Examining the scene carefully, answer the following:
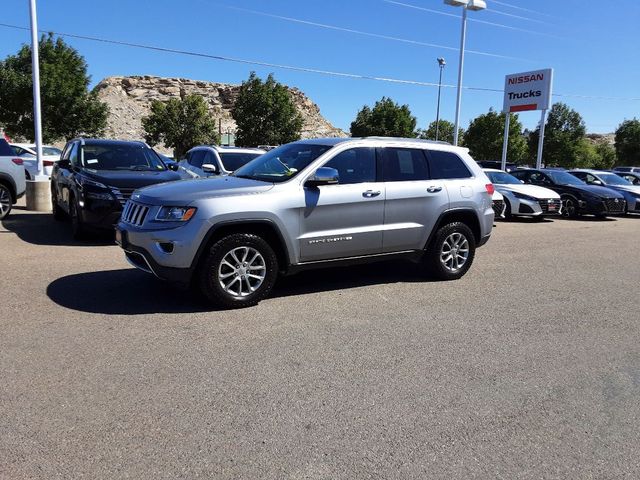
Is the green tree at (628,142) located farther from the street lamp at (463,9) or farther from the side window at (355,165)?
the side window at (355,165)

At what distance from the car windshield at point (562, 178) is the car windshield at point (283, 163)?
1363 centimetres

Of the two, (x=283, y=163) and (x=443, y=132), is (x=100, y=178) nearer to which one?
(x=283, y=163)

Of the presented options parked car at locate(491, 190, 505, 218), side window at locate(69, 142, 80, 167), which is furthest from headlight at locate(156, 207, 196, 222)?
parked car at locate(491, 190, 505, 218)

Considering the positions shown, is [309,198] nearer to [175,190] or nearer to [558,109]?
[175,190]

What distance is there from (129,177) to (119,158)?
1.26 m

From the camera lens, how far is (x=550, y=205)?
1533cm

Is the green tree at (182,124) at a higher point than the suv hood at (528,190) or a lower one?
higher

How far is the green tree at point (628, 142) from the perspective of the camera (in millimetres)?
64938

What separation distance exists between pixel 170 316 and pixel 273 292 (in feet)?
4.63

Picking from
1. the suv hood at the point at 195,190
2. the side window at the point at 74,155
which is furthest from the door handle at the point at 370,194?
the side window at the point at 74,155

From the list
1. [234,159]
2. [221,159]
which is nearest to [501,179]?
[234,159]

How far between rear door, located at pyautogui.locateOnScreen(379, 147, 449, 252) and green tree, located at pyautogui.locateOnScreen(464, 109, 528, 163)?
2262 inches

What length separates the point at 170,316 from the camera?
5.16 metres

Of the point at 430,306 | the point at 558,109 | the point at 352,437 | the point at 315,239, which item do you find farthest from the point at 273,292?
the point at 558,109
